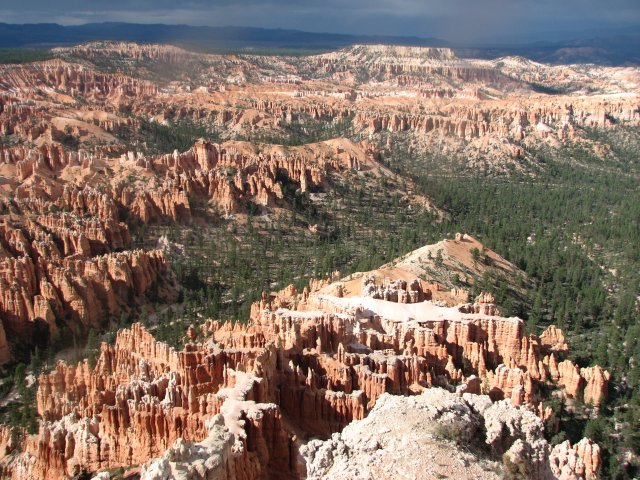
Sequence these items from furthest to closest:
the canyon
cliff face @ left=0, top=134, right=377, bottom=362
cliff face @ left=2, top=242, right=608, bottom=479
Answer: cliff face @ left=0, top=134, right=377, bottom=362
cliff face @ left=2, top=242, right=608, bottom=479
the canyon

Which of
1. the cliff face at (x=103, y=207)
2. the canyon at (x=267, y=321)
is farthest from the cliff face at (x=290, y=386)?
the cliff face at (x=103, y=207)

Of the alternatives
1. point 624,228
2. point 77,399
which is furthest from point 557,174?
point 77,399

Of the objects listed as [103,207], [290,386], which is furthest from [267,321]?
[103,207]

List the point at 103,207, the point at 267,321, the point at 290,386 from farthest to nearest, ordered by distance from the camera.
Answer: the point at 103,207 < the point at 267,321 < the point at 290,386

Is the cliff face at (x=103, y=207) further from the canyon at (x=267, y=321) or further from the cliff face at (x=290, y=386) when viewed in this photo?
the cliff face at (x=290, y=386)

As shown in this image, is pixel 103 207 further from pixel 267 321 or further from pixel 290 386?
pixel 290 386

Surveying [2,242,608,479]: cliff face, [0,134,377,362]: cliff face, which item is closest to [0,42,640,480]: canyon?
[2,242,608,479]: cliff face

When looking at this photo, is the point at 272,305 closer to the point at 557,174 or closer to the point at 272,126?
the point at 557,174

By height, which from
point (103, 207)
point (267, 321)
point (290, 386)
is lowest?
point (103, 207)

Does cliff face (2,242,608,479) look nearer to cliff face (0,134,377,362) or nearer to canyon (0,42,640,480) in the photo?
canyon (0,42,640,480)
